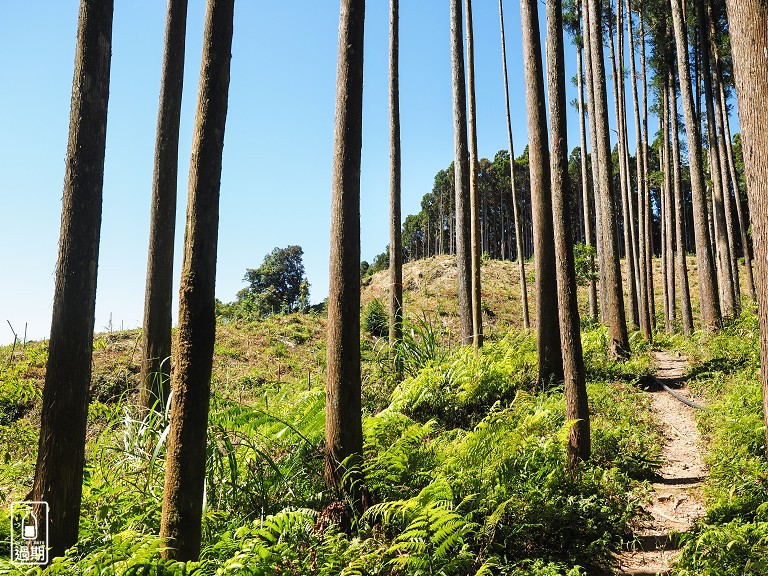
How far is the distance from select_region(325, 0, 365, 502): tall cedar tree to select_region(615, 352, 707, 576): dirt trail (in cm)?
248

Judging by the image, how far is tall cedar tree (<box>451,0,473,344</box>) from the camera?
10.5m

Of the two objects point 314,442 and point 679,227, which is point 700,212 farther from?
point 314,442

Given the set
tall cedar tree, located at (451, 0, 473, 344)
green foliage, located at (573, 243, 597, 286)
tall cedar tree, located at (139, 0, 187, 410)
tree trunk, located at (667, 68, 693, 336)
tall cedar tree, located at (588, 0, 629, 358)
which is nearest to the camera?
tall cedar tree, located at (139, 0, 187, 410)

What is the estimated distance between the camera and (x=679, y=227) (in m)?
15.4

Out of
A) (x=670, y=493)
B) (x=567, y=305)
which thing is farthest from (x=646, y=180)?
(x=670, y=493)

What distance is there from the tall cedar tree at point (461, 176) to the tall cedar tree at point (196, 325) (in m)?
7.50

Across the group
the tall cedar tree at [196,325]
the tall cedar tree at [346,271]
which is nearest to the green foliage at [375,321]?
the tall cedar tree at [346,271]

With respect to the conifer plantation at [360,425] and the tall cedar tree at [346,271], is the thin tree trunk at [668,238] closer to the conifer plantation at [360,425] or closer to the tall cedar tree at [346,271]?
the conifer plantation at [360,425]

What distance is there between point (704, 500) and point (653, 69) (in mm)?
18472

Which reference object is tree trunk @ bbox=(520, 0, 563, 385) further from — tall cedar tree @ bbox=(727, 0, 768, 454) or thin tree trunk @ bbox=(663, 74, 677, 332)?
thin tree trunk @ bbox=(663, 74, 677, 332)

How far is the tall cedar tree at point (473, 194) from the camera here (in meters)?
9.89

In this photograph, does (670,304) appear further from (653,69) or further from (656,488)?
(656,488)

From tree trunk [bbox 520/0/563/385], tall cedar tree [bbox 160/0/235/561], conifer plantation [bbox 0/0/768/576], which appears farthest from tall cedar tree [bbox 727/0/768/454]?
tree trunk [bbox 520/0/563/385]

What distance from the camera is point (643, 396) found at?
331 inches
